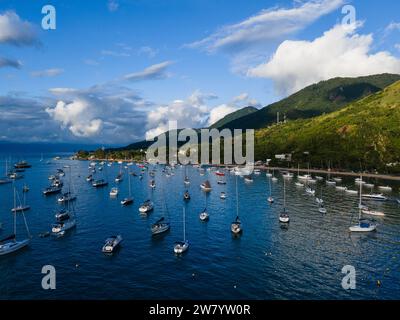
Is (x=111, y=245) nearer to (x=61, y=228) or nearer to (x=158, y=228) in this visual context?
(x=158, y=228)

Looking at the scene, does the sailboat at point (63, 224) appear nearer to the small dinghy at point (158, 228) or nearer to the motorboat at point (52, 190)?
the small dinghy at point (158, 228)

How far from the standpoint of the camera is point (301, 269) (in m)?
63.5

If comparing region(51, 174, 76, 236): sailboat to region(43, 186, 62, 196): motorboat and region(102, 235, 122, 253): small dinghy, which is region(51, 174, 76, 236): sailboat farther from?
region(43, 186, 62, 196): motorboat

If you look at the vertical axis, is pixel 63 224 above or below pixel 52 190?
below

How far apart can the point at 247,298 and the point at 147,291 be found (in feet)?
53.2

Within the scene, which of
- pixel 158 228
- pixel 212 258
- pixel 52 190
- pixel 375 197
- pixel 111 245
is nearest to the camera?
pixel 212 258

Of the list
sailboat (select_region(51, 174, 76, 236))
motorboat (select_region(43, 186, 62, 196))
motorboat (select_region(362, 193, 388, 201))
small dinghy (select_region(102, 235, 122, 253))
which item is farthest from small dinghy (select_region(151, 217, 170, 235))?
motorboat (select_region(362, 193, 388, 201))

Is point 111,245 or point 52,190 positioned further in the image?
point 52,190

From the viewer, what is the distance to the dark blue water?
183ft

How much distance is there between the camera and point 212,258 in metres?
70.1

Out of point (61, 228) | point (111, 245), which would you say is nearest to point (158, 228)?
point (111, 245)

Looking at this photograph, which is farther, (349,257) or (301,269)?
(349,257)
